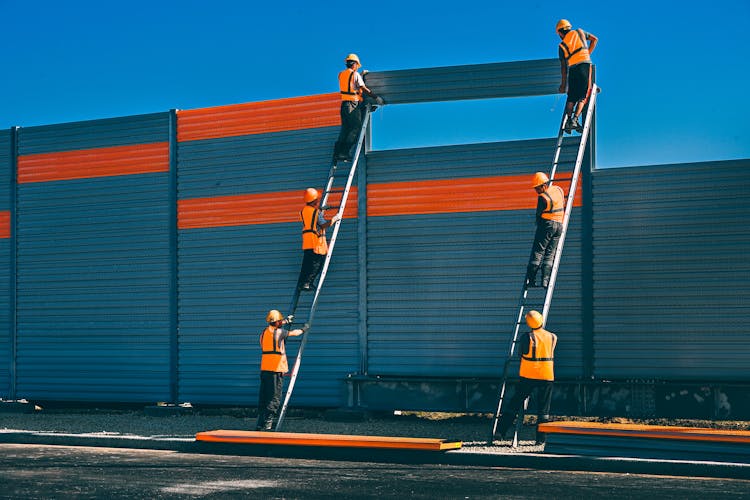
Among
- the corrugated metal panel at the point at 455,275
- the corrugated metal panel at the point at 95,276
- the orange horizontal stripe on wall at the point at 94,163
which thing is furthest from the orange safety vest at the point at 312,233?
the orange horizontal stripe on wall at the point at 94,163

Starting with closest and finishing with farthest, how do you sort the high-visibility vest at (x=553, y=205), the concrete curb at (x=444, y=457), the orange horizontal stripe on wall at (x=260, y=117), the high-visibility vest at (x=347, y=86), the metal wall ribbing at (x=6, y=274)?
the concrete curb at (x=444, y=457) < the high-visibility vest at (x=553, y=205) < the high-visibility vest at (x=347, y=86) < the orange horizontal stripe on wall at (x=260, y=117) < the metal wall ribbing at (x=6, y=274)

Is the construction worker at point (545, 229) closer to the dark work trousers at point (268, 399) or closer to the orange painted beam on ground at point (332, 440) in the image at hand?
the orange painted beam on ground at point (332, 440)

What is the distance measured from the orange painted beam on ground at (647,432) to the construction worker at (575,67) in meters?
4.69

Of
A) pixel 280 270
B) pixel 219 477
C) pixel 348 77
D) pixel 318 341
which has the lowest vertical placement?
pixel 219 477

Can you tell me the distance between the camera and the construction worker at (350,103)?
16.2 m

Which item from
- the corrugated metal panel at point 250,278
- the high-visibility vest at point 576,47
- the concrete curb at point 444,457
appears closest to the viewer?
the concrete curb at point 444,457

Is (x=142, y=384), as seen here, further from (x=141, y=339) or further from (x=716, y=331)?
(x=716, y=331)

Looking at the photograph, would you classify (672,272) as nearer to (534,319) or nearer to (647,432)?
(534,319)

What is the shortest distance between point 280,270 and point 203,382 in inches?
98.3

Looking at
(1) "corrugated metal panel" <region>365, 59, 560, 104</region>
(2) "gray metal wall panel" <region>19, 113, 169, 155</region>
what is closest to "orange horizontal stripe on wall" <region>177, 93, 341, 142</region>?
(2) "gray metal wall panel" <region>19, 113, 169, 155</region>

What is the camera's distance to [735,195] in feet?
49.1

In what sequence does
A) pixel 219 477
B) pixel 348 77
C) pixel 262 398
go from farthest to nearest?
pixel 348 77 < pixel 262 398 < pixel 219 477

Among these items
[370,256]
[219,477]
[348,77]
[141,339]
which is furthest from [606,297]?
[141,339]

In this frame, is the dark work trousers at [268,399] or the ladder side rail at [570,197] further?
the dark work trousers at [268,399]
